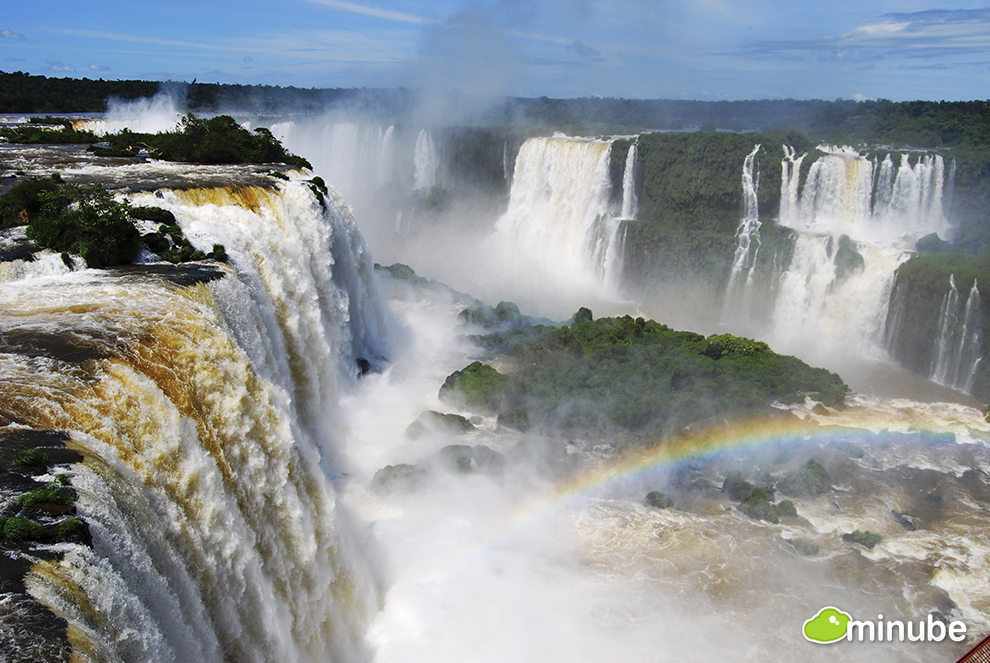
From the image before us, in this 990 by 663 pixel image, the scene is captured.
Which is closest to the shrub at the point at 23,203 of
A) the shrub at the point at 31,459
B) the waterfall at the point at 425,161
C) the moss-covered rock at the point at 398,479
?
the moss-covered rock at the point at 398,479

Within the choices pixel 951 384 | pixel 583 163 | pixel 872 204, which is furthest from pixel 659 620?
pixel 583 163

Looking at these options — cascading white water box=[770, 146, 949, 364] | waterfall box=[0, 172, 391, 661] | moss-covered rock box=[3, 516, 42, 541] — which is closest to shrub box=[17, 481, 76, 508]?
waterfall box=[0, 172, 391, 661]

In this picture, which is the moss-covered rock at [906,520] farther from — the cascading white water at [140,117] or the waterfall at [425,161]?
the waterfall at [425,161]

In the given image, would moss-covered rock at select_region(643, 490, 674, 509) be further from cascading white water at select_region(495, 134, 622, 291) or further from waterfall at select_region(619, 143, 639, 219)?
waterfall at select_region(619, 143, 639, 219)

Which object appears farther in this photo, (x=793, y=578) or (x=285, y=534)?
(x=793, y=578)

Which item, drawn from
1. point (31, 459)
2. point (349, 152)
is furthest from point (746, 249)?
point (349, 152)

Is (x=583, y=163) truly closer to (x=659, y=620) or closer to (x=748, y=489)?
(x=748, y=489)
